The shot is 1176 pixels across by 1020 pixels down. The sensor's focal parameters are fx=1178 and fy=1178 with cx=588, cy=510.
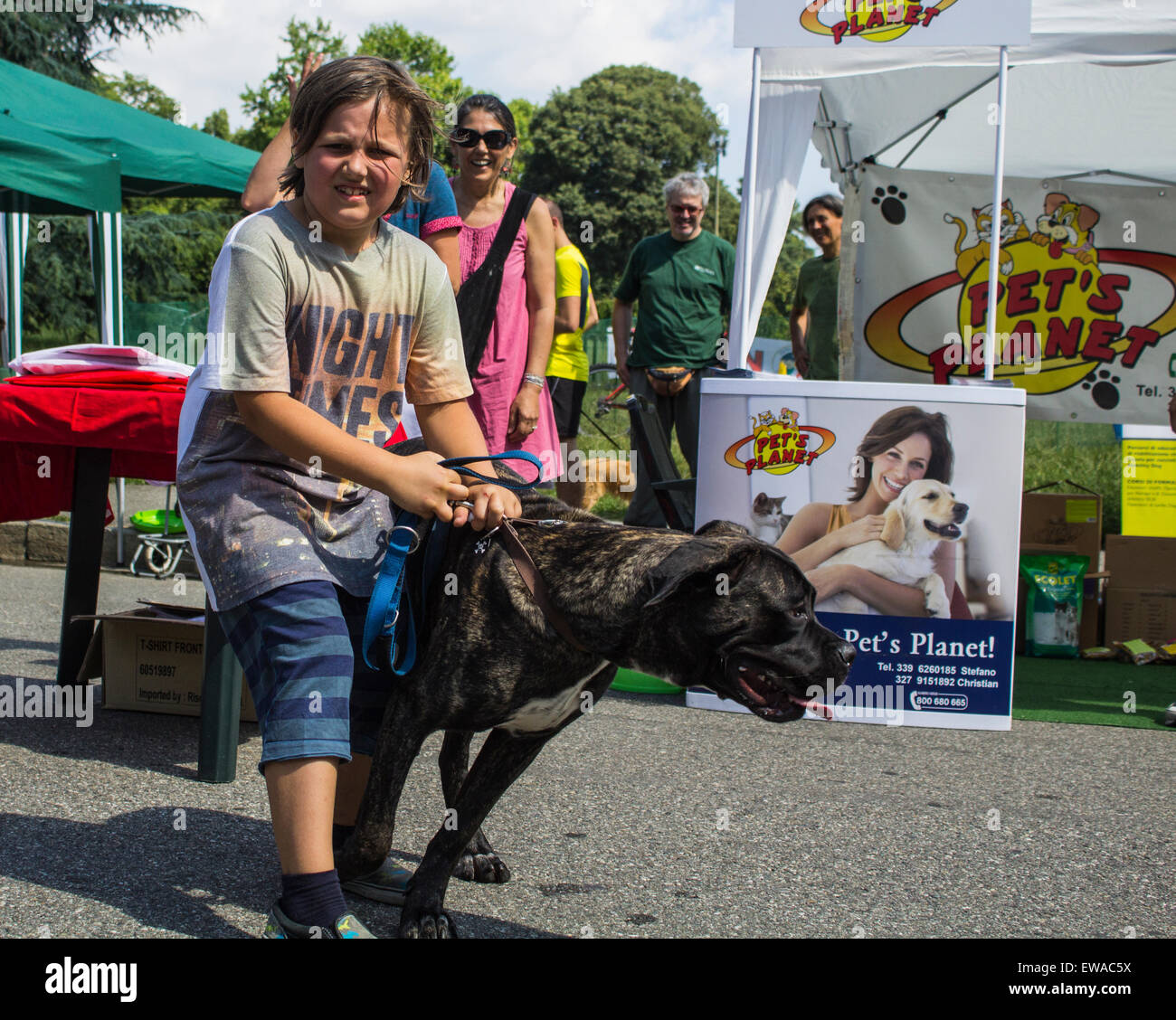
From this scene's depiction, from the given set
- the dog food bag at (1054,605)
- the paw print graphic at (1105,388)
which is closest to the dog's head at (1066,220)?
the paw print graphic at (1105,388)

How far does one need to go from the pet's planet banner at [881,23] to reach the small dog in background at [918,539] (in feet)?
6.22

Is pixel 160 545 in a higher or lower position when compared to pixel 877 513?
lower

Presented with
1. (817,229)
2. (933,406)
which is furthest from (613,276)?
(933,406)

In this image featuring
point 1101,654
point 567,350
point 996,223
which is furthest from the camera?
point 567,350

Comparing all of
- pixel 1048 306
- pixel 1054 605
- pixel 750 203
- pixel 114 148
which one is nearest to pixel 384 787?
pixel 750 203

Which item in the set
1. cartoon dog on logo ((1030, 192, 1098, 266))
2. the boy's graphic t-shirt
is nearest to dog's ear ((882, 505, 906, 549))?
the boy's graphic t-shirt

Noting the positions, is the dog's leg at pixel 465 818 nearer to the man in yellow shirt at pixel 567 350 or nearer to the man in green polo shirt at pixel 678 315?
the man in yellow shirt at pixel 567 350

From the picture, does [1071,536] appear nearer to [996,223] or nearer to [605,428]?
[996,223]

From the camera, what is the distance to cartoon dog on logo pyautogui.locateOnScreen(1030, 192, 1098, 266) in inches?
302

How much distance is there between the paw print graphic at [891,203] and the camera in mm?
7664

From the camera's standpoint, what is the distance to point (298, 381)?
2441 millimetres

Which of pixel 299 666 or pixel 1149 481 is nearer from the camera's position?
pixel 299 666

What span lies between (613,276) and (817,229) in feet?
143

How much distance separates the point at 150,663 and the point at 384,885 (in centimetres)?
181
